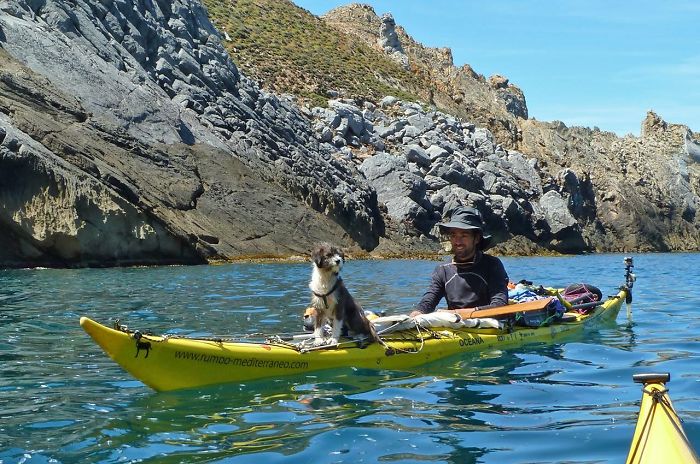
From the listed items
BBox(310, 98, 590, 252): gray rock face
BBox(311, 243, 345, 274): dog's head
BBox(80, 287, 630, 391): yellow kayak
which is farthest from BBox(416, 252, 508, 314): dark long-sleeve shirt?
BBox(310, 98, 590, 252): gray rock face

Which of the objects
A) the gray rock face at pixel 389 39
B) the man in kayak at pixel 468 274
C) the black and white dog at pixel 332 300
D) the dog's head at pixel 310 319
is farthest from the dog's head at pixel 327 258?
the gray rock face at pixel 389 39

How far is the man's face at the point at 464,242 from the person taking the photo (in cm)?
978

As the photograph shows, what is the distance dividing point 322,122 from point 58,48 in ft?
81.0

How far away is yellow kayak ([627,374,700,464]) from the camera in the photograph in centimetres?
400

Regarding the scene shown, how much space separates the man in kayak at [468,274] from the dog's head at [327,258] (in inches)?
76.1

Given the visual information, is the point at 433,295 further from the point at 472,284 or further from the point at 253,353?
the point at 253,353

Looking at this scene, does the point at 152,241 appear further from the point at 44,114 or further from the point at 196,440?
the point at 196,440

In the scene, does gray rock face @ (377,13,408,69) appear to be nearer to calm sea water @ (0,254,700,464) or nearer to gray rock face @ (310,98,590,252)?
gray rock face @ (310,98,590,252)

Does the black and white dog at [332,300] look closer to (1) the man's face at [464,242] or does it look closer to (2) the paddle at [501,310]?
(2) the paddle at [501,310]

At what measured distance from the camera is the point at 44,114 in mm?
32312

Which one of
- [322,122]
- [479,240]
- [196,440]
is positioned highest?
[322,122]

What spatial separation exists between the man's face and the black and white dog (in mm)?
1728

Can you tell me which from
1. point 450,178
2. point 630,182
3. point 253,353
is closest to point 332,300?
point 253,353

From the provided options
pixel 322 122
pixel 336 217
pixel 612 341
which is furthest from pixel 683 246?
pixel 612 341
